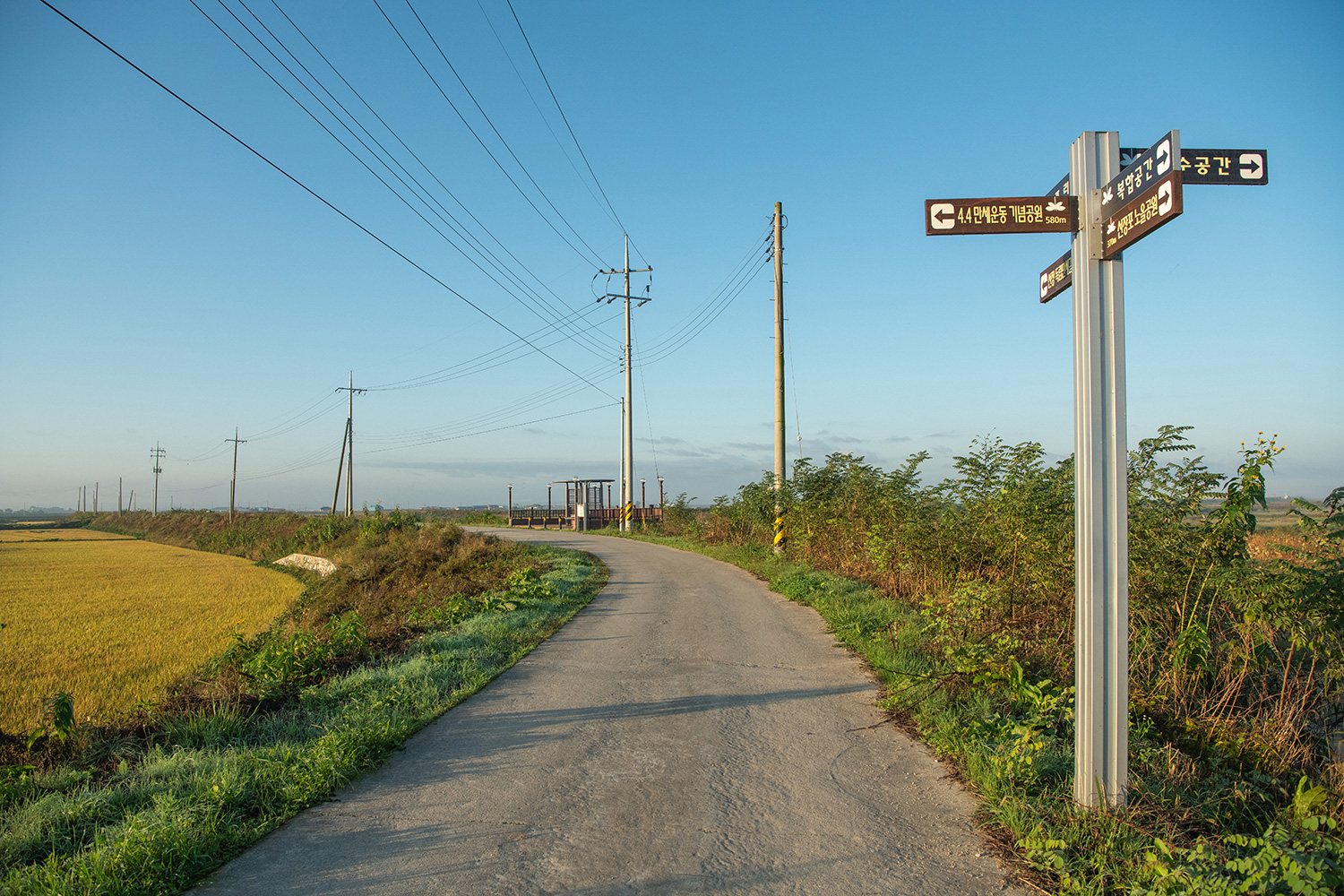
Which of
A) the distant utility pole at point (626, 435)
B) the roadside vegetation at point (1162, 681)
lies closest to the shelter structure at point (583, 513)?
the distant utility pole at point (626, 435)

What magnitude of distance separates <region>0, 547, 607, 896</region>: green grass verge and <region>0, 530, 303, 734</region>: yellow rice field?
1775 mm

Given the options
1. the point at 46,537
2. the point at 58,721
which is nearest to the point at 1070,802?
the point at 58,721

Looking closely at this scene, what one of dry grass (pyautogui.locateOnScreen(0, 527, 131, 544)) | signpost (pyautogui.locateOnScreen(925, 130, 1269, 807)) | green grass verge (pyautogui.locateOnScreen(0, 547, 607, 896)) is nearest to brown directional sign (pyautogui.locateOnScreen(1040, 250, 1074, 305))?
signpost (pyautogui.locateOnScreen(925, 130, 1269, 807))

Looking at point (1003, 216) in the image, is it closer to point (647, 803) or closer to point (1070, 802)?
point (1070, 802)

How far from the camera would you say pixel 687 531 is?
99.6 ft

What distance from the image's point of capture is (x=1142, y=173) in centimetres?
345

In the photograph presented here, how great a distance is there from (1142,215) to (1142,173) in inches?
9.9

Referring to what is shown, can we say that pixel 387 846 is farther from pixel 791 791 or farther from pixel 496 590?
pixel 496 590

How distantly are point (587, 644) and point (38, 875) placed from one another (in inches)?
232

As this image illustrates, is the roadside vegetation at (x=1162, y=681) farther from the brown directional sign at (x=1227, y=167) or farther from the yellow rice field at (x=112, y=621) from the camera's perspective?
the yellow rice field at (x=112, y=621)

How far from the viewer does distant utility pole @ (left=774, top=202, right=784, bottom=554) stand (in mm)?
19062

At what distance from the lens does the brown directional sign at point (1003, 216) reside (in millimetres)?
3871

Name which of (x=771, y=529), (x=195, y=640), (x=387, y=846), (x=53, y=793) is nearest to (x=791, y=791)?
(x=387, y=846)

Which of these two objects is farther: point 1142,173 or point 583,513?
point 583,513
